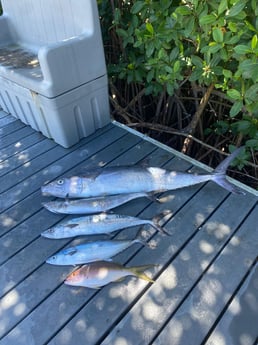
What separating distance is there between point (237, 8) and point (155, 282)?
5.15 feet

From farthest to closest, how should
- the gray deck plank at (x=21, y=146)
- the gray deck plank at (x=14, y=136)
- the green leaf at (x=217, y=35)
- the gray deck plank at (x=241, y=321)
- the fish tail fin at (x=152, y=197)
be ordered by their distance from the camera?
1. the gray deck plank at (x=14, y=136)
2. the gray deck plank at (x=21, y=146)
3. the fish tail fin at (x=152, y=197)
4. the green leaf at (x=217, y=35)
5. the gray deck plank at (x=241, y=321)

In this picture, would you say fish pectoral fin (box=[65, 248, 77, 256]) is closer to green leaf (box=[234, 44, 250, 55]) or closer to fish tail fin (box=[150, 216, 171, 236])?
fish tail fin (box=[150, 216, 171, 236])

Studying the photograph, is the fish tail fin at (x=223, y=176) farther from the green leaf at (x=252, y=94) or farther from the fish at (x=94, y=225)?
the fish at (x=94, y=225)

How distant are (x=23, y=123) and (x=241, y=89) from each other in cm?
209

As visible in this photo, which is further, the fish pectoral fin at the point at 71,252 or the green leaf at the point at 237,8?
the fish pectoral fin at the point at 71,252

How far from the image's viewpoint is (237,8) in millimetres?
1738

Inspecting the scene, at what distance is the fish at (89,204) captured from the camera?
209cm

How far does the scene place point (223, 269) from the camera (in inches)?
69.7

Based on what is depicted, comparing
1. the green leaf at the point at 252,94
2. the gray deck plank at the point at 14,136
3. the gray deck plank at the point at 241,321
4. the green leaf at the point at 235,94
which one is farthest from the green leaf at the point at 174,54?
the gray deck plank at the point at 241,321

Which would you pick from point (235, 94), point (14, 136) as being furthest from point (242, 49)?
point (14, 136)

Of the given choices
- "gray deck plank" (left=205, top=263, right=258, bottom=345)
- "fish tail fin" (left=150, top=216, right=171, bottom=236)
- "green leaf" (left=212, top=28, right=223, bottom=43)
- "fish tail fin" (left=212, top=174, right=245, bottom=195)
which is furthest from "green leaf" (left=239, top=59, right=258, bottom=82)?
"gray deck plank" (left=205, top=263, right=258, bottom=345)

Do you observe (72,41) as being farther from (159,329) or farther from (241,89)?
(159,329)

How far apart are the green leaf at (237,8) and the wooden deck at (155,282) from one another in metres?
1.08

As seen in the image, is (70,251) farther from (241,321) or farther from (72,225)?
(241,321)
